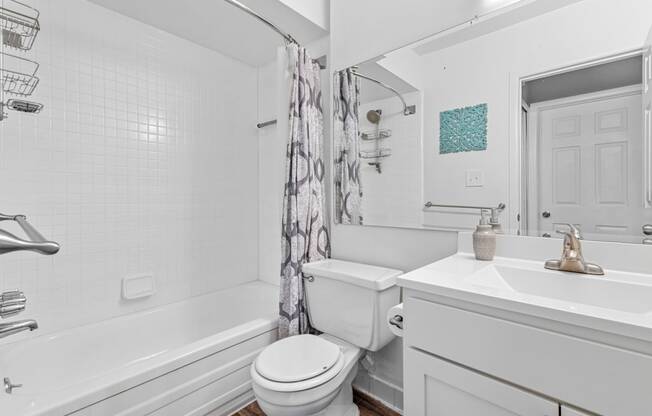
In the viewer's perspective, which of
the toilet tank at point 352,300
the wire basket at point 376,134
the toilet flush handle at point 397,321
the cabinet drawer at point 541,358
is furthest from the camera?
the wire basket at point 376,134

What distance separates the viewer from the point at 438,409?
2.87ft

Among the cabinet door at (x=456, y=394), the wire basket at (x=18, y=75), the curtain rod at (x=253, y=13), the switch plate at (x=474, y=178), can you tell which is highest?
the curtain rod at (x=253, y=13)

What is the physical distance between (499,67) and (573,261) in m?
0.80

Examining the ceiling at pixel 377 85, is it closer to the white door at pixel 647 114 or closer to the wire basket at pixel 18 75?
the white door at pixel 647 114

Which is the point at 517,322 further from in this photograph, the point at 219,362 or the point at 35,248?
the point at 219,362

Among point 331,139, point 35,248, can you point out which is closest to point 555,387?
point 35,248

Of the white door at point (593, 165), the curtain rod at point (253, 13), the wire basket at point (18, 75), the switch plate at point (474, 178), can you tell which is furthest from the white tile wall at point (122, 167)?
the white door at point (593, 165)

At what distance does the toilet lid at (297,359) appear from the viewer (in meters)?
1.21

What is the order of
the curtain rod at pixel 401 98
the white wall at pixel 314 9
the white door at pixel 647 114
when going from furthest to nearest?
the white wall at pixel 314 9
the curtain rod at pixel 401 98
the white door at pixel 647 114

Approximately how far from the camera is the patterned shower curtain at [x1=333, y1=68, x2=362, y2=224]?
1.74m

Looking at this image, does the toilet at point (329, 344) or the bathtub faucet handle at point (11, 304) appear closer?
the bathtub faucet handle at point (11, 304)

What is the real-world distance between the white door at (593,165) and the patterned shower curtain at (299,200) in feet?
3.53

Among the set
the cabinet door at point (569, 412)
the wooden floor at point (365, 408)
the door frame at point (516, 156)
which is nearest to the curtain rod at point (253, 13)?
the door frame at point (516, 156)

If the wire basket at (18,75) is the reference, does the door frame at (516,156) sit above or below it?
below
